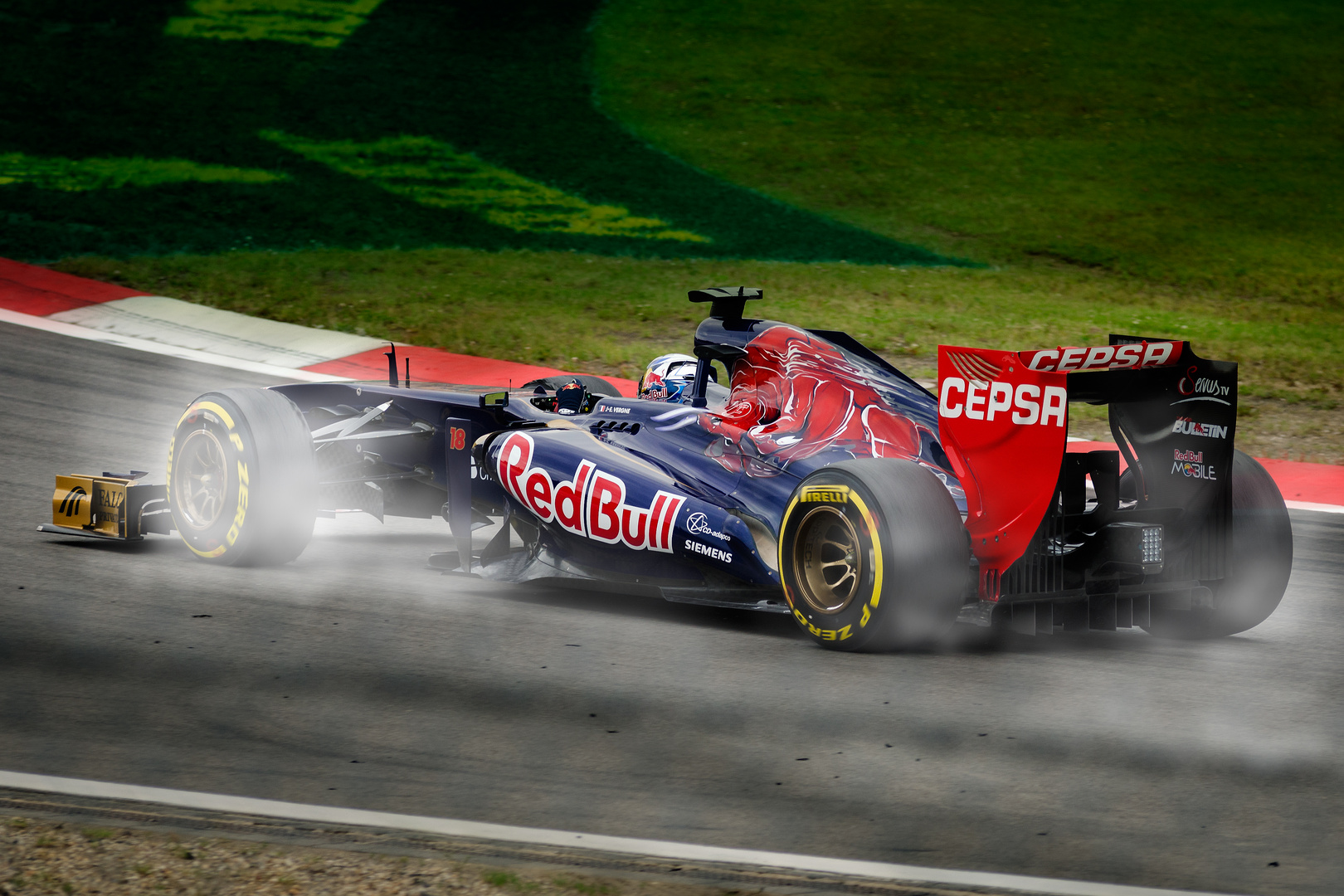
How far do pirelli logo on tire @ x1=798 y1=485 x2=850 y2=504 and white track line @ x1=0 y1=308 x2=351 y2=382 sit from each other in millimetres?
8336

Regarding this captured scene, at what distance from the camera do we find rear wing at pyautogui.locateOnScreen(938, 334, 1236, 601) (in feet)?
19.1

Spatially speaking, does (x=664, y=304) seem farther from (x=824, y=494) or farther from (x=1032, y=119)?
(x=1032, y=119)

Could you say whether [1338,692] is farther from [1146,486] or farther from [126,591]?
[126,591]

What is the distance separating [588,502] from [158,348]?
29.1 ft

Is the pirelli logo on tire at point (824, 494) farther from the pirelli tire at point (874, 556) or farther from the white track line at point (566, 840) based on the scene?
the white track line at point (566, 840)

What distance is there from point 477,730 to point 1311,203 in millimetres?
25794

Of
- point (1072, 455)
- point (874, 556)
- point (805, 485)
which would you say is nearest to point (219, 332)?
point (805, 485)

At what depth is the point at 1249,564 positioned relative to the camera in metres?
6.52

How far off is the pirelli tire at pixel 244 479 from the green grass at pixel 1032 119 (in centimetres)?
1624

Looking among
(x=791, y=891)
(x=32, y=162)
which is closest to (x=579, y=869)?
(x=791, y=891)

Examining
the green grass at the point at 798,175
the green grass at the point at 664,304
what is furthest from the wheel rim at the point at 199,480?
the green grass at the point at 798,175

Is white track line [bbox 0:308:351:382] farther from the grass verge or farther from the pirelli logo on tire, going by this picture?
the pirelli logo on tire

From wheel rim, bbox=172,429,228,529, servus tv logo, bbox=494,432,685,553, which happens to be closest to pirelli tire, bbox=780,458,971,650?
servus tv logo, bbox=494,432,685,553

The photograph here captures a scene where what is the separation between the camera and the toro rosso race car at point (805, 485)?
5.88m
